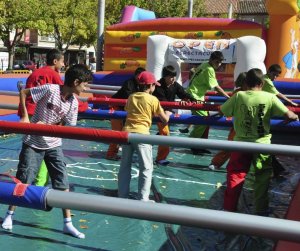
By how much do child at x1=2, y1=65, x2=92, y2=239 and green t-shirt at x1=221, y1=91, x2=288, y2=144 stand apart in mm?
1587

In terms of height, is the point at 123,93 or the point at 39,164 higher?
the point at 123,93

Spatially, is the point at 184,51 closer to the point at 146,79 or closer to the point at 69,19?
the point at 146,79

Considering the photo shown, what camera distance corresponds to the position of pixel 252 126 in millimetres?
4699

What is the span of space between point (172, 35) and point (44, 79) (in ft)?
26.6

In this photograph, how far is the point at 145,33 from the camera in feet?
43.9

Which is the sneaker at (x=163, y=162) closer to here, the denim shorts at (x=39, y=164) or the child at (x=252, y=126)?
the child at (x=252, y=126)

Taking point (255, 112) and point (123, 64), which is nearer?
point (255, 112)

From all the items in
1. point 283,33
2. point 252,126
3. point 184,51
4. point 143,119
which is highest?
point 283,33

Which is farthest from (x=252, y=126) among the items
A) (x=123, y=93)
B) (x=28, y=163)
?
(x=123, y=93)

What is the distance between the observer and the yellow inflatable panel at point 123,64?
44.6ft

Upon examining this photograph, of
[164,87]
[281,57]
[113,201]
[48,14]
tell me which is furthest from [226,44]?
[48,14]

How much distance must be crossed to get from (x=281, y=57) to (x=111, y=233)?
29.4 feet

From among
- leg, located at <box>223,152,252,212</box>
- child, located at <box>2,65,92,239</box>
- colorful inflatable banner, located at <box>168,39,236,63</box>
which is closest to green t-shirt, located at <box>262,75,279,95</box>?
leg, located at <box>223,152,252,212</box>

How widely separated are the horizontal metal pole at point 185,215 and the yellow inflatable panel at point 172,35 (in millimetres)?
11253
